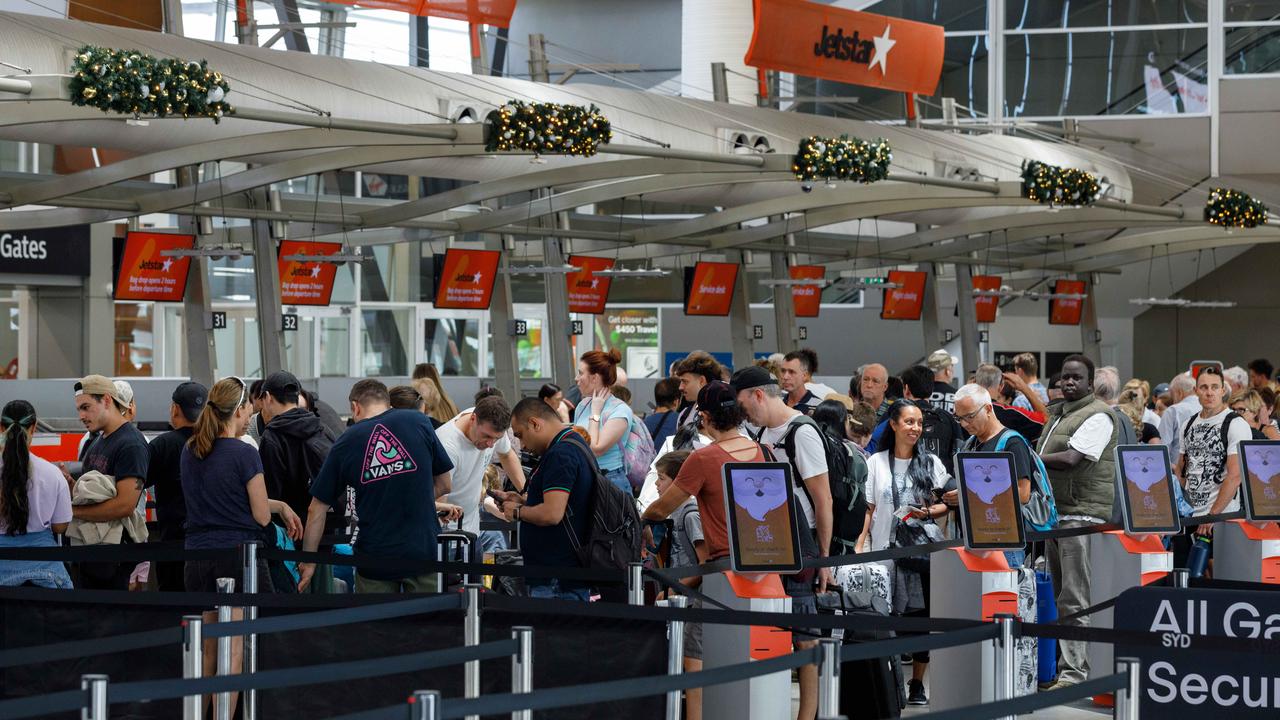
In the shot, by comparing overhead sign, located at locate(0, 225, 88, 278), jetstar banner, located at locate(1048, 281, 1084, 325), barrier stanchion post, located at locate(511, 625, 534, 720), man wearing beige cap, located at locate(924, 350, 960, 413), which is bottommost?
barrier stanchion post, located at locate(511, 625, 534, 720)

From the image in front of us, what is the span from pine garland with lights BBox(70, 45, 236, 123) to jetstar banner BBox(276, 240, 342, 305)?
19.2 feet

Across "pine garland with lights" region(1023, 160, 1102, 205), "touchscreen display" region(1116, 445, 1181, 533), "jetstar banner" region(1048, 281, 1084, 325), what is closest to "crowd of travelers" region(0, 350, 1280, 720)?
"touchscreen display" region(1116, 445, 1181, 533)

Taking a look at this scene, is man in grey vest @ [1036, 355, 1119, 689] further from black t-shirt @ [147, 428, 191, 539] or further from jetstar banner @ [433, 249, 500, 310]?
jetstar banner @ [433, 249, 500, 310]

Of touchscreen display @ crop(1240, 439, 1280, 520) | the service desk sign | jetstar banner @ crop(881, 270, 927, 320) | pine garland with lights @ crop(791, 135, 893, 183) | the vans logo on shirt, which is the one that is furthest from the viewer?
jetstar banner @ crop(881, 270, 927, 320)

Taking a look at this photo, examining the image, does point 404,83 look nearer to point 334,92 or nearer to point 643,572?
point 334,92

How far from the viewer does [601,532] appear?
6180 millimetres

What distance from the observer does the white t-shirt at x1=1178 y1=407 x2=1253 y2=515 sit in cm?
987

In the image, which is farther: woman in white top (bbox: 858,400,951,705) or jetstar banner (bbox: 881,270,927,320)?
jetstar banner (bbox: 881,270,927,320)

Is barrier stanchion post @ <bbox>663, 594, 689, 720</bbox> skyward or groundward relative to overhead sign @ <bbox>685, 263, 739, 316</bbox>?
groundward

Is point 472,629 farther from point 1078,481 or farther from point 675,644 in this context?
point 1078,481

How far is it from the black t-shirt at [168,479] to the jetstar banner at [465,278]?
430 inches

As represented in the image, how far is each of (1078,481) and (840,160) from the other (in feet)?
25.3

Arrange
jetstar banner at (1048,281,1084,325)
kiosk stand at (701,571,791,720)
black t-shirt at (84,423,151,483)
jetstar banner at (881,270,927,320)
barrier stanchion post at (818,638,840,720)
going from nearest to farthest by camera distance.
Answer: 1. barrier stanchion post at (818,638,840,720)
2. kiosk stand at (701,571,791,720)
3. black t-shirt at (84,423,151,483)
4. jetstar banner at (881,270,927,320)
5. jetstar banner at (1048,281,1084,325)

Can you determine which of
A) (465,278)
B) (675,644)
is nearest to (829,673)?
(675,644)
